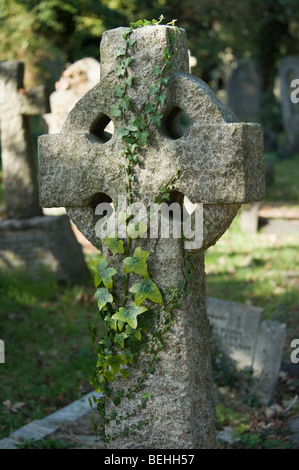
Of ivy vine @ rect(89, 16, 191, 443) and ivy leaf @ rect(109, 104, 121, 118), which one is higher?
ivy leaf @ rect(109, 104, 121, 118)

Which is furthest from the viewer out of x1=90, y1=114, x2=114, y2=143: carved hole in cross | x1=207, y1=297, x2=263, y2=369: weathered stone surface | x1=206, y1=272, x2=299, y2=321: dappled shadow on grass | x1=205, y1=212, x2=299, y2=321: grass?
x1=205, y1=212, x2=299, y2=321: grass

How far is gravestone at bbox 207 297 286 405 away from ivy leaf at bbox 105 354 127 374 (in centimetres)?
204

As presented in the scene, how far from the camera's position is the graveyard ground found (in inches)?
170

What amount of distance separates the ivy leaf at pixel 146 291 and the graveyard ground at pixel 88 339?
152 centimetres

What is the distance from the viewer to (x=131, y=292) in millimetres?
2873

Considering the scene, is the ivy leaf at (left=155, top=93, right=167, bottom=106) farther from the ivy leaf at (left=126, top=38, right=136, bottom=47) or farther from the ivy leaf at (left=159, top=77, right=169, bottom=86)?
the ivy leaf at (left=126, top=38, right=136, bottom=47)

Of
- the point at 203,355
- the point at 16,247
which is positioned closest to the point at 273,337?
the point at 203,355

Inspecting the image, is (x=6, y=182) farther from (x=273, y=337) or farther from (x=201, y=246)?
(x=201, y=246)

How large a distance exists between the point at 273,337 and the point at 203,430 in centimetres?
189

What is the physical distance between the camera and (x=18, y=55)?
61.3 ft

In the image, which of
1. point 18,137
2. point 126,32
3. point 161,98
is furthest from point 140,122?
point 18,137

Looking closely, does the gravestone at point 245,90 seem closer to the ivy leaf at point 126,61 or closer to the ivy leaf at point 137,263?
the ivy leaf at point 126,61

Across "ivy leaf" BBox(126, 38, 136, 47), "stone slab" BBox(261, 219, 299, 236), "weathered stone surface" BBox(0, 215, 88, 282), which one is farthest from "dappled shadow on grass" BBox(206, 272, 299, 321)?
"ivy leaf" BBox(126, 38, 136, 47)

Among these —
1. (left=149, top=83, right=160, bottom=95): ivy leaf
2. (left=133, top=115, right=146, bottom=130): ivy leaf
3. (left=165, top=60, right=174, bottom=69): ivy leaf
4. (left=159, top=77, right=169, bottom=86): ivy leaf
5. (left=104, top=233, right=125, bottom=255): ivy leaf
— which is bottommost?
(left=104, top=233, right=125, bottom=255): ivy leaf
